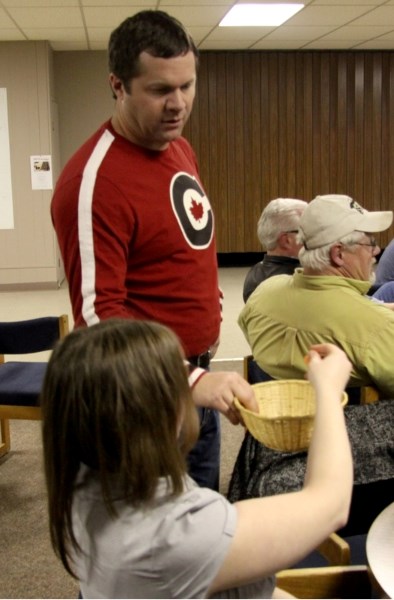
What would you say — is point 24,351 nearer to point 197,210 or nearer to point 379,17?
point 197,210

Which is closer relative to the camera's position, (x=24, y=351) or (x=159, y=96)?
(x=159, y=96)

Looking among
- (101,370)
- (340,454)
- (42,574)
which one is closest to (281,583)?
(340,454)

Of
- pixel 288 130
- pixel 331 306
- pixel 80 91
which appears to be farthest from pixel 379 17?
pixel 331 306

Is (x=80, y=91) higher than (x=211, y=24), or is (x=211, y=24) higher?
(x=211, y=24)

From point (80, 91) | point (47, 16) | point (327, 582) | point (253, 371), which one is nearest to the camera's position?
point (327, 582)

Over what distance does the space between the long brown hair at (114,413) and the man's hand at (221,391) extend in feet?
1.09

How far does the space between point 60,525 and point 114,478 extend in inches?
4.6

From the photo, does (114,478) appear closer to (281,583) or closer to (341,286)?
(281,583)

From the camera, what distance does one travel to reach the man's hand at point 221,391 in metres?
1.28

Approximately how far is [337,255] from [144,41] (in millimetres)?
882

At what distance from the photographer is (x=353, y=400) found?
1.97 meters

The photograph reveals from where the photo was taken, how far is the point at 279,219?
2951 mm

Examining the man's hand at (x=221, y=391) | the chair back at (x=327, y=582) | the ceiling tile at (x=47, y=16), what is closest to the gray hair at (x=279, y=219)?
the man's hand at (x=221, y=391)

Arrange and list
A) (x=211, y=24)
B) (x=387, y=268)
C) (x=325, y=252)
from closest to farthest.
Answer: (x=325, y=252)
(x=387, y=268)
(x=211, y=24)
